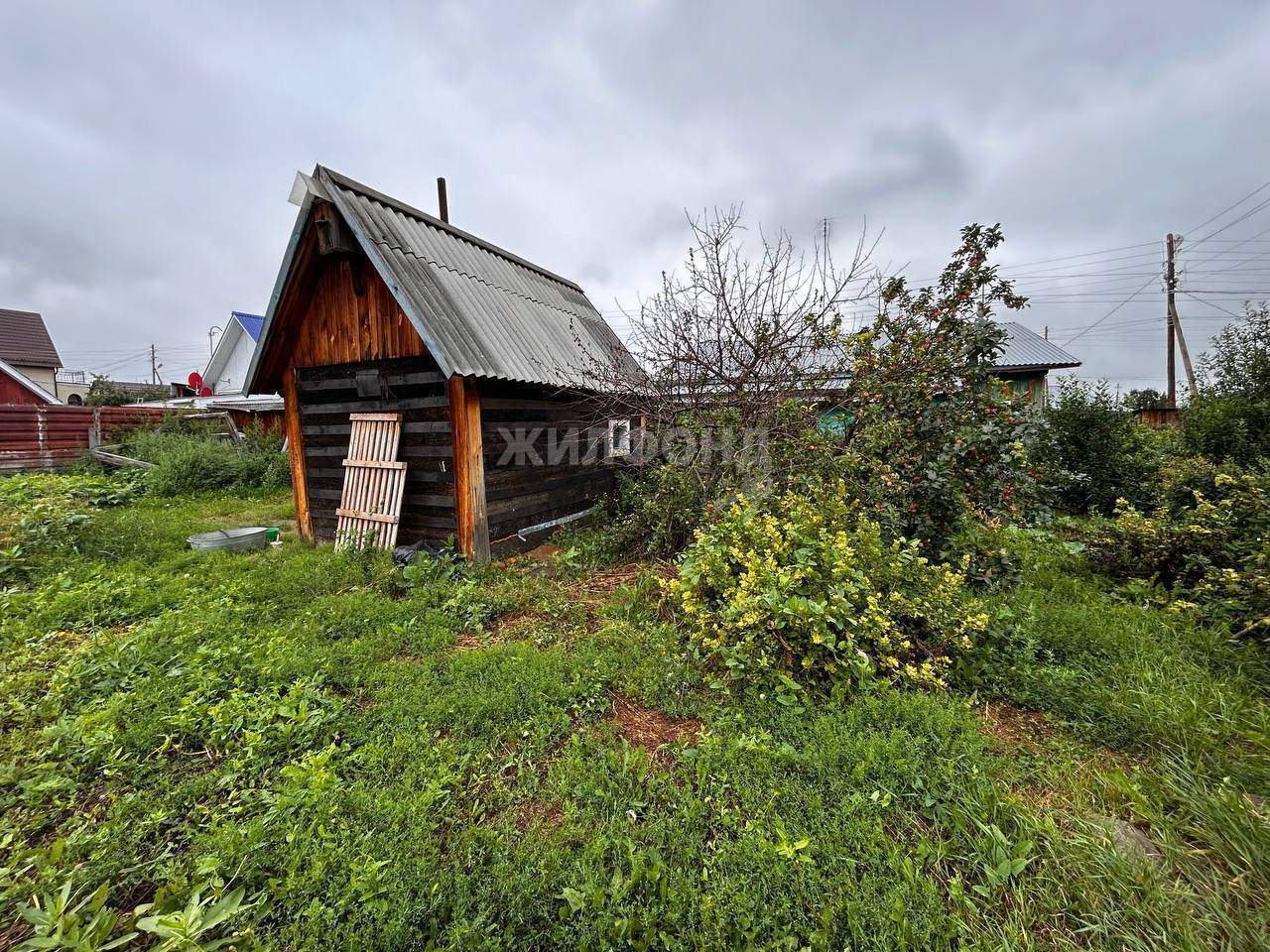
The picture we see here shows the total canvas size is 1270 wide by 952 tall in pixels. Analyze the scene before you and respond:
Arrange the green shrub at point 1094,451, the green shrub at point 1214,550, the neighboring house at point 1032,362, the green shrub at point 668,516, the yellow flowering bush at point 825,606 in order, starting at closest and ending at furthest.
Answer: the yellow flowering bush at point 825,606 < the green shrub at point 1214,550 < the green shrub at point 668,516 < the green shrub at point 1094,451 < the neighboring house at point 1032,362

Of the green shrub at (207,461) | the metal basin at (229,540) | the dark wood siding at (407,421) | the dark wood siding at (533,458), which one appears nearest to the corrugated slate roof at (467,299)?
the dark wood siding at (533,458)

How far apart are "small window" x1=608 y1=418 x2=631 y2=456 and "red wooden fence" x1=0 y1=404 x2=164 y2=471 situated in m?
14.3

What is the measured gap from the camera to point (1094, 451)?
764cm

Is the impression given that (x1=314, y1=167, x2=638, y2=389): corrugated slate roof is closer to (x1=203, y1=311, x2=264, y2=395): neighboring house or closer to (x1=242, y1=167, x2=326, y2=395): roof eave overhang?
(x1=242, y1=167, x2=326, y2=395): roof eave overhang

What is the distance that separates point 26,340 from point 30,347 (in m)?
0.62

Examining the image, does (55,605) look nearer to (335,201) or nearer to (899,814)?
(335,201)

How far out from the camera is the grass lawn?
1746 mm

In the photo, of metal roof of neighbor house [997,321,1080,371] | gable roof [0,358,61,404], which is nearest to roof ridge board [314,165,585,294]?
metal roof of neighbor house [997,321,1080,371]

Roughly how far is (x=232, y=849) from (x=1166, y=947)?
351 cm

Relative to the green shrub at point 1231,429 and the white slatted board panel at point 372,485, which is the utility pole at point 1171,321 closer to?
the green shrub at point 1231,429

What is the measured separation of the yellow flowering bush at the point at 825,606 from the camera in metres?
3.00

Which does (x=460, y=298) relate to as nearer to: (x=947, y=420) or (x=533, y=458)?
(x=533, y=458)

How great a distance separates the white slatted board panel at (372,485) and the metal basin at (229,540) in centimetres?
127

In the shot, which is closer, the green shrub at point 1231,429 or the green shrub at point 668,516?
the green shrub at point 668,516
